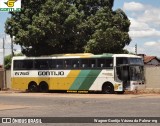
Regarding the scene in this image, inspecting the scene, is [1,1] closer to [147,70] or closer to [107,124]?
[147,70]

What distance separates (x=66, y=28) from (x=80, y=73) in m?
6.03

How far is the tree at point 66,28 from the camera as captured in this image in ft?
134

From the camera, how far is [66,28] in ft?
137

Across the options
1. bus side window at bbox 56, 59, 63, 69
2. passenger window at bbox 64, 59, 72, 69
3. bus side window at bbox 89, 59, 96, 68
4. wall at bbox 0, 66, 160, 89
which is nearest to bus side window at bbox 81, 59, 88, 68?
bus side window at bbox 89, 59, 96, 68

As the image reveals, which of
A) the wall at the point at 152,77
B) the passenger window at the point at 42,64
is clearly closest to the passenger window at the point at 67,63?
the passenger window at the point at 42,64

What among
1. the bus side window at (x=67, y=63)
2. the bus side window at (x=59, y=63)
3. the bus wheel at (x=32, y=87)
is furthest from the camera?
the bus wheel at (x=32, y=87)

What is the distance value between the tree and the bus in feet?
8.16

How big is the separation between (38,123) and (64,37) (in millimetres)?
27356

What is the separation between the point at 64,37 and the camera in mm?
42094

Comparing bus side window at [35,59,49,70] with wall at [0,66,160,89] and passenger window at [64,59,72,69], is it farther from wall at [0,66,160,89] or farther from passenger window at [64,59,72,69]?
wall at [0,66,160,89]

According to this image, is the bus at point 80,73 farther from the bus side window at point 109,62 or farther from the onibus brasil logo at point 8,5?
the onibus brasil logo at point 8,5

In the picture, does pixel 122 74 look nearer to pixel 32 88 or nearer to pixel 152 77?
pixel 152 77

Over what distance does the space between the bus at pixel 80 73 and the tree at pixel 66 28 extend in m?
2.49

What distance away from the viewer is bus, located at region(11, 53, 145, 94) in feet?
117
